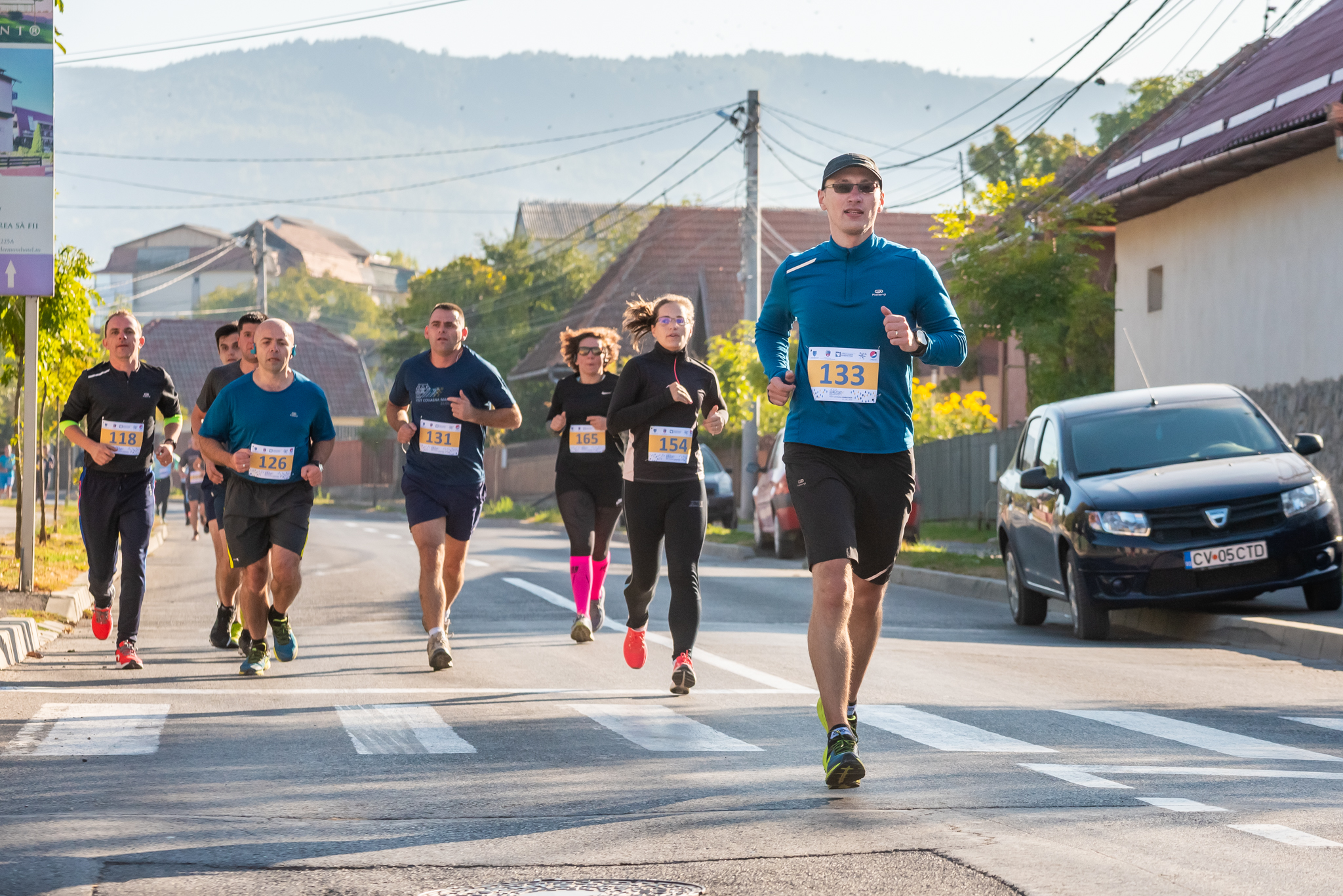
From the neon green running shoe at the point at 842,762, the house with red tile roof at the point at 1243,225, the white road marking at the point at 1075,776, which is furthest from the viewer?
the house with red tile roof at the point at 1243,225

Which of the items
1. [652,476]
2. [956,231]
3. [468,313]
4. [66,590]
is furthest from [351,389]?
[652,476]

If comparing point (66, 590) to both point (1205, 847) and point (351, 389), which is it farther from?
point (351, 389)

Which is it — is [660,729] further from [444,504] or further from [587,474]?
[587,474]

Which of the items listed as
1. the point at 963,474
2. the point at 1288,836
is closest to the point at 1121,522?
the point at 1288,836

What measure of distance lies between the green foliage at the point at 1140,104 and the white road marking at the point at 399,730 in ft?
150

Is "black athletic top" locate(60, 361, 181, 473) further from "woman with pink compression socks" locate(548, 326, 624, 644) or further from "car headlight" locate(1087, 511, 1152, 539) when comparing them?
"car headlight" locate(1087, 511, 1152, 539)

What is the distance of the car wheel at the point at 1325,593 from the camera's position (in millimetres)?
12625

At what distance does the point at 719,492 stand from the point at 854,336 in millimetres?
24899

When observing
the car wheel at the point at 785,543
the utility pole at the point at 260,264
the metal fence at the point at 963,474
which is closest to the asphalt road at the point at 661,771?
the car wheel at the point at 785,543

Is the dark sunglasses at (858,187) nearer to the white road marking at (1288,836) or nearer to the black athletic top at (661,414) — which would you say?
the white road marking at (1288,836)

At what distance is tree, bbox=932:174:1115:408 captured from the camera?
82.2 ft

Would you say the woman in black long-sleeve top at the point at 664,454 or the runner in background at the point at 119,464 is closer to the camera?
the woman in black long-sleeve top at the point at 664,454

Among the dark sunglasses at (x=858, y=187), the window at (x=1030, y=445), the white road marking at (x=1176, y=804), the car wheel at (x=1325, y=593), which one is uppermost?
the dark sunglasses at (x=858, y=187)

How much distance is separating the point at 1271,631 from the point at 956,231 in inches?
563
